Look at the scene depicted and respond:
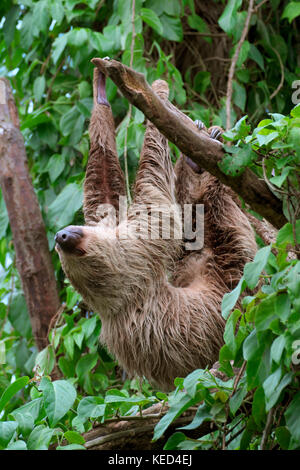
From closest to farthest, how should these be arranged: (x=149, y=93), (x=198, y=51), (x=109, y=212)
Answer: (x=149, y=93) → (x=109, y=212) → (x=198, y=51)

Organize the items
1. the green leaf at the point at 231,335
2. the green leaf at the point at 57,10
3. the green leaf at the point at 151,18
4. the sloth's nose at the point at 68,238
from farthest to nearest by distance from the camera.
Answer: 1. the green leaf at the point at 57,10
2. the green leaf at the point at 151,18
3. the sloth's nose at the point at 68,238
4. the green leaf at the point at 231,335

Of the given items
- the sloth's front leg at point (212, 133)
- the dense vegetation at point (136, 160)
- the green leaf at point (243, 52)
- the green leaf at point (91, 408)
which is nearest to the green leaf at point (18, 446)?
the dense vegetation at point (136, 160)

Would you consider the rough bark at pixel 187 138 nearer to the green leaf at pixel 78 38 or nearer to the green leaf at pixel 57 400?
the green leaf at pixel 57 400

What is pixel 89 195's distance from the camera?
461 centimetres

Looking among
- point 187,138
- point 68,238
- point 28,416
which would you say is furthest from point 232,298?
point 68,238

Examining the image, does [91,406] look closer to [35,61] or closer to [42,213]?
[42,213]

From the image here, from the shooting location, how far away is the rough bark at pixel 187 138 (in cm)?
294

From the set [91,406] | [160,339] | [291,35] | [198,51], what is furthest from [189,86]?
[91,406]

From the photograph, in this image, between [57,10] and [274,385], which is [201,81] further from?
[274,385]

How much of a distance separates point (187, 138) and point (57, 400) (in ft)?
4.22

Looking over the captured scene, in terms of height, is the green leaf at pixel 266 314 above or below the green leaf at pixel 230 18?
below

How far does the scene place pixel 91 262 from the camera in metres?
3.96

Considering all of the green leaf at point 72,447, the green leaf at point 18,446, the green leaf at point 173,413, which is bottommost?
the green leaf at point 72,447
